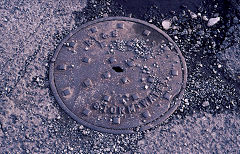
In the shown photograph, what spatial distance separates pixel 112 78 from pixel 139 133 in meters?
0.53

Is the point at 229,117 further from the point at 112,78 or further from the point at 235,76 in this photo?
the point at 112,78

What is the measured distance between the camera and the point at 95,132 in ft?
7.56

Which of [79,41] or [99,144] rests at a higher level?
[79,41]

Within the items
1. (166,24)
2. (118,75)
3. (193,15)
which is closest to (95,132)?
(118,75)

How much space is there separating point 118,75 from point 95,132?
533 mm

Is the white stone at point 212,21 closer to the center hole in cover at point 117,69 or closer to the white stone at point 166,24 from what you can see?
the white stone at point 166,24

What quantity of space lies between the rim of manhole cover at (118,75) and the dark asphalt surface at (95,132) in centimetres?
7

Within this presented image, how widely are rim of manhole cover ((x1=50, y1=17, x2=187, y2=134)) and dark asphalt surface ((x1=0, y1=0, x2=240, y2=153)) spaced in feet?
0.24

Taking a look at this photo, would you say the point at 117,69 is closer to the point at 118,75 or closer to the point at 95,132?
the point at 118,75

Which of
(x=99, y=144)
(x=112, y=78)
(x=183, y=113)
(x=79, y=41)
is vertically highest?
(x=79, y=41)

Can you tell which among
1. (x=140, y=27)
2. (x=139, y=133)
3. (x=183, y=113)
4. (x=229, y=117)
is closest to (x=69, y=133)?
(x=139, y=133)

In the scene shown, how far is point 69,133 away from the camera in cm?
229

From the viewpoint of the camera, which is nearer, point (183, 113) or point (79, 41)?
point (183, 113)

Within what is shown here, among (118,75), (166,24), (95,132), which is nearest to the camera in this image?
(95,132)
